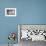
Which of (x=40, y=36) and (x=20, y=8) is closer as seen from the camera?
(x=40, y=36)

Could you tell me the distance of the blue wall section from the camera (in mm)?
3303

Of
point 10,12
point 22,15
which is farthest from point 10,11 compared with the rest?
point 22,15

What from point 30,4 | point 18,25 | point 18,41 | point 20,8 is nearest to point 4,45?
point 18,41

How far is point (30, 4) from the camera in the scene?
130 inches

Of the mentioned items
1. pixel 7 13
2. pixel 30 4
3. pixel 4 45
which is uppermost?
pixel 30 4

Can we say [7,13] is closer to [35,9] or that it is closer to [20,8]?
[20,8]

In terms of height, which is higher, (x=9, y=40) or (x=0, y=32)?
(x=0, y=32)

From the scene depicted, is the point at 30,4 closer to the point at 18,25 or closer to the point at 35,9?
the point at 35,9

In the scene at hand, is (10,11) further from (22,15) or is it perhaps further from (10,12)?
(22,15)

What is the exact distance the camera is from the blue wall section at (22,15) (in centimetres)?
330

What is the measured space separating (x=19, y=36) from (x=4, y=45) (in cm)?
46

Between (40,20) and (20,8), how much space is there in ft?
2.04

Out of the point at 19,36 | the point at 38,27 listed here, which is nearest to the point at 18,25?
the point at 19,36

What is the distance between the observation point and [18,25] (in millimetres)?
3209
